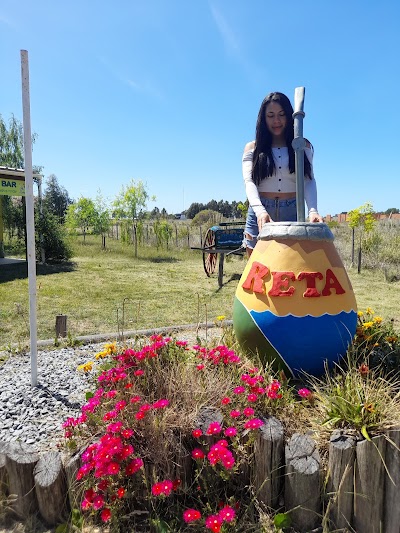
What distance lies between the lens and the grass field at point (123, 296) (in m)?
5.18

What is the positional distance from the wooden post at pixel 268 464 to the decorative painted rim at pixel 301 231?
3.80 ft

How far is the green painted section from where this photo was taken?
8.07 ft

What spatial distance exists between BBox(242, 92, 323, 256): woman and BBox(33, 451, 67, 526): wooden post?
1.96m

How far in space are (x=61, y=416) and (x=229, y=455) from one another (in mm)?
1256

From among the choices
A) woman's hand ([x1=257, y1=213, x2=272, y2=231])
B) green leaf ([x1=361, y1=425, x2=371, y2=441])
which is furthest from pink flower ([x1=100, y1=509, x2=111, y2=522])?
woman's hand ([x1=257, y1=213, x2=272, y2=231])

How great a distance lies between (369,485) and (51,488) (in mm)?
1332

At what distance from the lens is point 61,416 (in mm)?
2443

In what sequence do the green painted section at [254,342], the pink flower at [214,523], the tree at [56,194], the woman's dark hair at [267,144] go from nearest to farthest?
the pink flower at [214,523] < the green painted section at [254,342] < the woman's dark hair at [267,144] < the tree at [56,194]

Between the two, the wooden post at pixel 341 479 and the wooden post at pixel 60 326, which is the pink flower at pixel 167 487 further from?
the wooden post at pixel 60 326

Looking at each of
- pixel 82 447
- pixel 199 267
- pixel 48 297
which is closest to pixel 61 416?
pixel 82 447

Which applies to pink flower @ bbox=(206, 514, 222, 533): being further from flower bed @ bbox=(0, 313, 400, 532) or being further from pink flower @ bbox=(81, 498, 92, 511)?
pink flower @ bbox=(81, 498, 92, 511)

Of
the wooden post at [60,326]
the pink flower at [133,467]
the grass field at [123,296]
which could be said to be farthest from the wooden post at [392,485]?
the wooden post at [60,326]

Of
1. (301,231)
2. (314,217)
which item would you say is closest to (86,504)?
(301,231)

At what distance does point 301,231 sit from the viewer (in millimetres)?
2465
